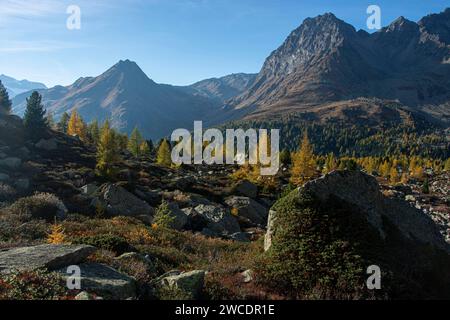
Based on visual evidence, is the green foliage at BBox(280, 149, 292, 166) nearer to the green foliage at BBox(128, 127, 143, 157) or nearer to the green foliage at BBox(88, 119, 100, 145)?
the green foliage at BBox(128, 127, 143, 157)

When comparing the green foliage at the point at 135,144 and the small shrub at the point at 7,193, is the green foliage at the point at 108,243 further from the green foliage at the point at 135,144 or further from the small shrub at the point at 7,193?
the green foliage at the point at 135,144

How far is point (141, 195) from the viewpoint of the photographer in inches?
1663

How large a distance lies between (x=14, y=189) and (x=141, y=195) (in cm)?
1283

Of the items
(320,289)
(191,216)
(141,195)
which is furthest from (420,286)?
(141,195)

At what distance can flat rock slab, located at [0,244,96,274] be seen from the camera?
11.7 metres

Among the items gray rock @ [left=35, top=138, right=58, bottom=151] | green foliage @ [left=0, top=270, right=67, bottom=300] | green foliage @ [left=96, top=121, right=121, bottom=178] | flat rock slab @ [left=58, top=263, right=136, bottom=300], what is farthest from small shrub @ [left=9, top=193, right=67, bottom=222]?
gray rock @ [left=35, top=138, right=58, bottom=151]

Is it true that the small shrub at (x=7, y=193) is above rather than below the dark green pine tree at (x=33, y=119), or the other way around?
below

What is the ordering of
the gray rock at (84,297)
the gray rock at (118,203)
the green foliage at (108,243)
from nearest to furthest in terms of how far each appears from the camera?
the gray rock at (84,297) < the green foliage at (108,243) < the gray rock at (118,203)

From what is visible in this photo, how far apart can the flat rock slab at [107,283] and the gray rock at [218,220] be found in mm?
23242

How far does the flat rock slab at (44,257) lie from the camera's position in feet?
38.5

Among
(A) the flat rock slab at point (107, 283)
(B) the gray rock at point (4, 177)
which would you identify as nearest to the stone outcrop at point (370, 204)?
(A) the flat rock slab at point (107, 283)

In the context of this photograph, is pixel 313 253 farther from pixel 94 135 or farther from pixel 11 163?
pixel 94 135
